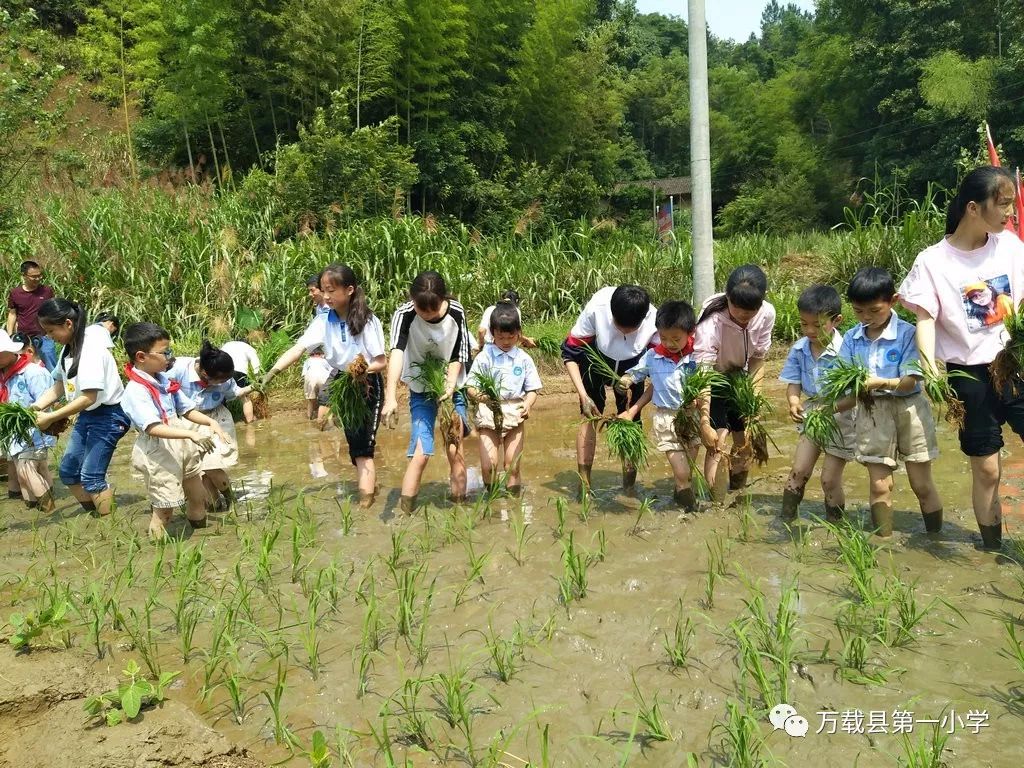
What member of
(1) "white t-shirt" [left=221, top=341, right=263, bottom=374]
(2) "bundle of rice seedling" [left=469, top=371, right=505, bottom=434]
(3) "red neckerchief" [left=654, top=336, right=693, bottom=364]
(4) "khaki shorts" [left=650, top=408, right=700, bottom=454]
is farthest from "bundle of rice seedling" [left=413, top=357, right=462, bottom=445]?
(1) "white t-shirt" [left=221, top=341, right=263, bottom=374]

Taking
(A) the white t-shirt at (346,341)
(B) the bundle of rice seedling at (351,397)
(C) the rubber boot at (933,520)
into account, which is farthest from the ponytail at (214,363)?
(C) the rubber boot at (933,520)

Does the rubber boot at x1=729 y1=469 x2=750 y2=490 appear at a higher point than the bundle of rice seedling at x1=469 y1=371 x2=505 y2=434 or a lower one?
lower

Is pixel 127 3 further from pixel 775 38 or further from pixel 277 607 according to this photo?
pixel 775 38

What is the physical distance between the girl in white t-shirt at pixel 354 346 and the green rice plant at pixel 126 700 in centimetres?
241

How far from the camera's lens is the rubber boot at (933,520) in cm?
437

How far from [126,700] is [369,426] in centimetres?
267

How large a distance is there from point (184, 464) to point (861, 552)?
3885mm

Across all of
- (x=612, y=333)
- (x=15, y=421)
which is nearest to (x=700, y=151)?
(x=612, y=333)

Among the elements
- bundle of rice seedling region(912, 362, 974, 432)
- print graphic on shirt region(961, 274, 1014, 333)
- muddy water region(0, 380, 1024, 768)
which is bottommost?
muddy water region(0, 380, 1024, 768)

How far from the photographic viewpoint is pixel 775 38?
239 ft

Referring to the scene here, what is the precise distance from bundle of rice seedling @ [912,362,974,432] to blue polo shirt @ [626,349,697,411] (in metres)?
1.33

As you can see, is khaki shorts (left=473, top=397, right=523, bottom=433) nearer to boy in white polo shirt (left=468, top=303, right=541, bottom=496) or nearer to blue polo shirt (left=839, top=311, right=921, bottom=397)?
boy in white polo shirt (left=468, top=303, right=541, bottom=496)

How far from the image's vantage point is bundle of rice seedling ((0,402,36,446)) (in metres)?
5.42

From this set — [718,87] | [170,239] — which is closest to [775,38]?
[718,87]
